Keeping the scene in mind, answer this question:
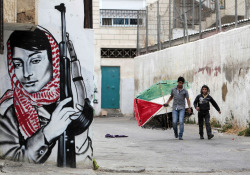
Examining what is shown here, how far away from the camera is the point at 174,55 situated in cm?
2772

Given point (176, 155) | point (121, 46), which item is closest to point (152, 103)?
point (176, 155)

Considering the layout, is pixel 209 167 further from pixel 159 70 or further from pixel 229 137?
pixel 159 70

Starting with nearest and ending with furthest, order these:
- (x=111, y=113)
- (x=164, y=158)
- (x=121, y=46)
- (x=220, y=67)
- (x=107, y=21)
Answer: (x=164, y=158) < (x=220, y=67) < (x=111, y=113) < (x=121, y=46) < (x=107, y=21)

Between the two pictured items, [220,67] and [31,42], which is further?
[220,67]

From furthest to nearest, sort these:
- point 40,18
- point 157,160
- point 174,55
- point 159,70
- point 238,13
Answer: point 159,70 → point 174,55 → point 238,13 → point 157,160 → point 40,18

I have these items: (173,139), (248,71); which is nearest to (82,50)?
(173,139)

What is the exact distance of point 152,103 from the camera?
1803 centimetres

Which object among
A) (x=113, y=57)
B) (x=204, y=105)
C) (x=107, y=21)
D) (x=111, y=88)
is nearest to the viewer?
(x=204, y=105)

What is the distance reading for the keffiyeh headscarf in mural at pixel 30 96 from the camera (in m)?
9.91

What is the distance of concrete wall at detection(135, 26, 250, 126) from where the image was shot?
19609 mm

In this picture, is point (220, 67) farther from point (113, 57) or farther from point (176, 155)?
point (113, 57)

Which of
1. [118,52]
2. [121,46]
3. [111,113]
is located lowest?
[111,113]

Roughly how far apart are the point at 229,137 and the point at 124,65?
20.1 m

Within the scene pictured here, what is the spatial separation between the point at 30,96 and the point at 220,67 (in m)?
13.1
